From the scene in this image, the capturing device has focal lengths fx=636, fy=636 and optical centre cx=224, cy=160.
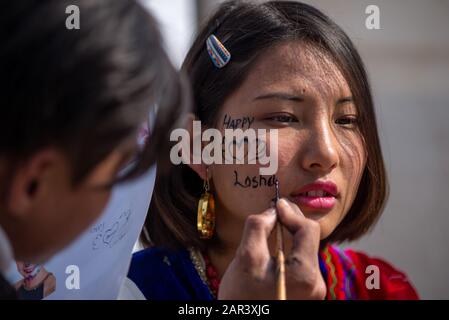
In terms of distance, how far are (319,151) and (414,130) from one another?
1815 mm

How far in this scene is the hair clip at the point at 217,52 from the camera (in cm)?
130

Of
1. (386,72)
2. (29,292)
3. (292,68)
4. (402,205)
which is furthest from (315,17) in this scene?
(386,72)

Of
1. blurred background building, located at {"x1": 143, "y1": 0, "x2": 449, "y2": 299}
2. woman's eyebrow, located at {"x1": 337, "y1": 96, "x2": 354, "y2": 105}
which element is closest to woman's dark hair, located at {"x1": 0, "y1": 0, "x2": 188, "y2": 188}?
woman's eyebrow, located at {"x1": 337, "y1": 96, "x2": 354, "y2": 105}

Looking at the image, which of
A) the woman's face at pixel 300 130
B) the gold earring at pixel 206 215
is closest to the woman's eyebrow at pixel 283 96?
the woman's face at pixel 300 130

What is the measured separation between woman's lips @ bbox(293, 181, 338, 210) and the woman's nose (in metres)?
0.03

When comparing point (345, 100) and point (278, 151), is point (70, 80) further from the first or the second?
point (345, 100)

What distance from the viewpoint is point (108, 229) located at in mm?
1233

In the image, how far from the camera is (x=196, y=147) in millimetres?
1352

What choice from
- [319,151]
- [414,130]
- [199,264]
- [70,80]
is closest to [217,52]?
[319,151]

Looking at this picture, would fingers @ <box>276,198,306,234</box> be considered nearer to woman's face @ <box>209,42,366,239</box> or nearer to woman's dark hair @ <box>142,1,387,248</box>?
woman's face @ <box>209,42,366,239</box>

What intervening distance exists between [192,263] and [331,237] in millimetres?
345

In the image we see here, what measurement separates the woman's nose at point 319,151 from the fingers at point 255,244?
271 mm

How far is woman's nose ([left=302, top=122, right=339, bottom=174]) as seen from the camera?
1.18 m

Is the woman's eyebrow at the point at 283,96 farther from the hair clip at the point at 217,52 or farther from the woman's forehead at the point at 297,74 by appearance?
the hair clip at the point at 217,52
